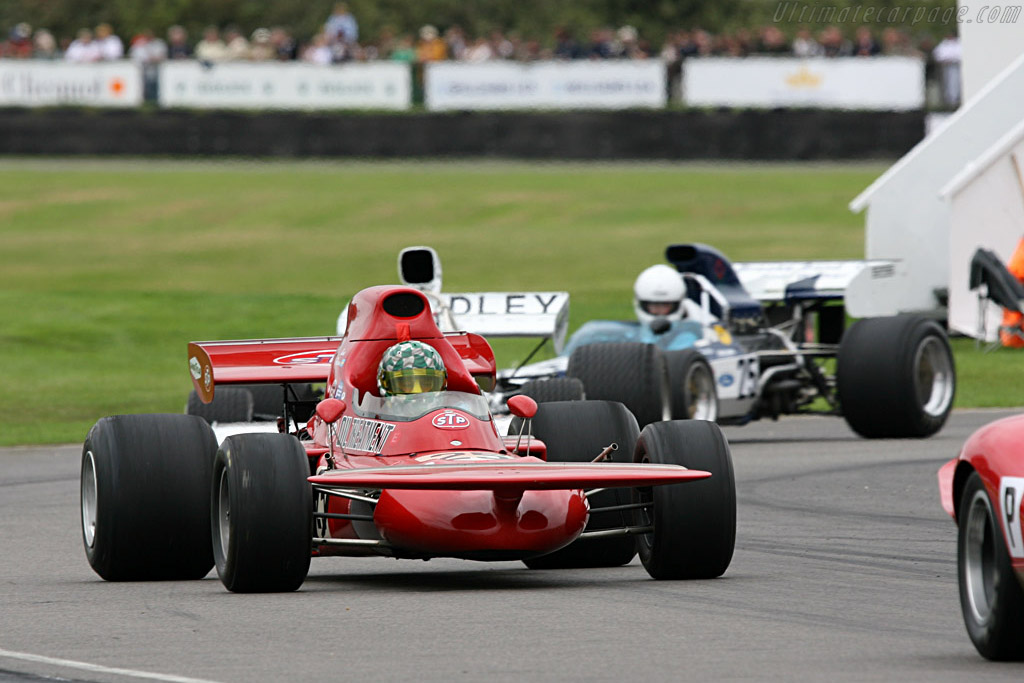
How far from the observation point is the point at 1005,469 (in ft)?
21.9

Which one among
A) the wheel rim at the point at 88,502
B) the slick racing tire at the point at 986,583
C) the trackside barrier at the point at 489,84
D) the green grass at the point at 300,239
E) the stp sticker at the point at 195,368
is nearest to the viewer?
the slick racing tire at the point at 986,583

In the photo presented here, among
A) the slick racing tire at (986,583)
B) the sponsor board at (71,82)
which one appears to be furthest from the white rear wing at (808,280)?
the sponsor board at (71,82)

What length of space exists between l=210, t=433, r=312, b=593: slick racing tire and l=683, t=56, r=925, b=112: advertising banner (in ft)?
96.6

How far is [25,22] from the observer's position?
70.2 metres

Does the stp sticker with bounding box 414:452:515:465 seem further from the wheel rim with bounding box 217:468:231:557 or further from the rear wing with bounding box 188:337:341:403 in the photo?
the rear wing with bounding box 188:337:341:403

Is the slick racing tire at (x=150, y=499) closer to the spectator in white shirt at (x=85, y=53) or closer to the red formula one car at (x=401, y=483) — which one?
the red formula one car at (x=401, y=483)

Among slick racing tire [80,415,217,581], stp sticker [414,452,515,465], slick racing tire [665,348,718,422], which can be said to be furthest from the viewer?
slick racing tire [665,348,718,422]

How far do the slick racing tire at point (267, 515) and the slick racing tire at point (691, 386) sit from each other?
669 centimetres

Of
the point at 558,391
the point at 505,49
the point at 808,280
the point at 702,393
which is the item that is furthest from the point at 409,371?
the point at 505,49

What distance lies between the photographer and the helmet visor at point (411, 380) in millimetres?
9758

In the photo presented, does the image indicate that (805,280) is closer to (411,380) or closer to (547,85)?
(411,380)

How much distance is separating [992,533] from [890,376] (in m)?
9.52

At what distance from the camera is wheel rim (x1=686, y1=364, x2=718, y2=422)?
15.9 meters

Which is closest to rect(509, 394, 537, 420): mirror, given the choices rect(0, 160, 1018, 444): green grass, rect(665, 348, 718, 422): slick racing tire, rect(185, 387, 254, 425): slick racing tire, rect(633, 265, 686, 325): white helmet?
rect(185, 387, 254, 425): slick racing tire
